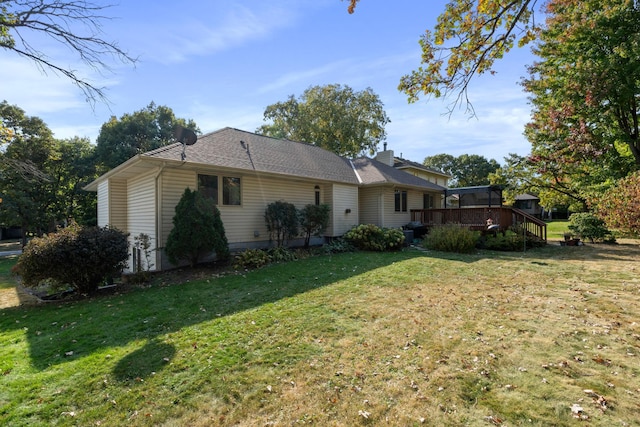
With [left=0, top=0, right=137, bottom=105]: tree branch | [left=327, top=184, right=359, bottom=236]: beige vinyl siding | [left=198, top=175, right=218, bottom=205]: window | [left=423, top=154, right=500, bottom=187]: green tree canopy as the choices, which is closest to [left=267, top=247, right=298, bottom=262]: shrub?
[left=198, top=175, right=218, bottom=205]: window

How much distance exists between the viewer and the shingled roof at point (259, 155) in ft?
32.0

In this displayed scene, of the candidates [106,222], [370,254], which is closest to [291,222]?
[370,254]

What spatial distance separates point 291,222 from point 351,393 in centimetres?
849

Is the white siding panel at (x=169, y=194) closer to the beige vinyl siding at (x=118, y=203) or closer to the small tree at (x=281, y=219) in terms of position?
the small tree at (x=281, y=219)

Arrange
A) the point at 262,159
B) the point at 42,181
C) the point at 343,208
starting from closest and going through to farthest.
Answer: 1. the point at 262,159
2. the point at 343,208
3. the point at 42,181

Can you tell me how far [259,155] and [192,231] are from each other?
4.88m

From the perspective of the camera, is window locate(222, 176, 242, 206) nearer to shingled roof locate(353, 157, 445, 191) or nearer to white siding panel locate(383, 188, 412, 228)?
shingled roof locate(353, 157, 445, 191)

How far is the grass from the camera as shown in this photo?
8.57 ft

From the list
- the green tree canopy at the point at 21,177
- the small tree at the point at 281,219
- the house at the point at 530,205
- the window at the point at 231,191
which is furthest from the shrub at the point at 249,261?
the house at the point at 530,205

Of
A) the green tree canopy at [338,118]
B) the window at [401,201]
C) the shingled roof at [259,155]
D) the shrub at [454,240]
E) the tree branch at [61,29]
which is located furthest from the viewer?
the green tree canopy at [338,118]

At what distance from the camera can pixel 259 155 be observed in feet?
39.8

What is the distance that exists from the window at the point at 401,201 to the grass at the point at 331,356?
10.0 meters

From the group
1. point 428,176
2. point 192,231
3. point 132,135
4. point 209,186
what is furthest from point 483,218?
point 132,135

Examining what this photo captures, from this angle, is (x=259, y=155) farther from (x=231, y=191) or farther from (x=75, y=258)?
(x=75, y=258)
